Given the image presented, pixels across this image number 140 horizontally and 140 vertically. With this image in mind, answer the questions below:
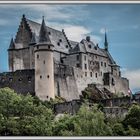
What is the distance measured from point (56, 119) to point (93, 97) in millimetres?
5980

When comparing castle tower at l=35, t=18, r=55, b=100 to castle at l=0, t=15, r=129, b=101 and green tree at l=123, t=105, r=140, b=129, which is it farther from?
green tree at l=123, t=105, r=140, b=129

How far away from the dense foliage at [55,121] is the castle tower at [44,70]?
8.66ft

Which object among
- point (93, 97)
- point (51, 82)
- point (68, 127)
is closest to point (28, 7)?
point (68, 127)

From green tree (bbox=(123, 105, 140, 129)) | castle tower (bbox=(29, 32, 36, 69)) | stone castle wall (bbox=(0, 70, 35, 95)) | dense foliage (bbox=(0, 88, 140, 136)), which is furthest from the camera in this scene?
castle tower (bbox=(29, 32, 36, 69))

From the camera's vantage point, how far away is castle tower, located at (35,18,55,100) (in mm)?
23453

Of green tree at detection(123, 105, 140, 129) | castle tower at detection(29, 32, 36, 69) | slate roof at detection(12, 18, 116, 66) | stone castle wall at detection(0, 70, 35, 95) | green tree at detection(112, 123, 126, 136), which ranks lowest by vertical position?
green tree at detection(112, 123, 126, 136)

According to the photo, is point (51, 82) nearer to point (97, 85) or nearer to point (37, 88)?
point (37, 88)

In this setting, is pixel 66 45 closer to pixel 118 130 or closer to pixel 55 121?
pixel 55 121

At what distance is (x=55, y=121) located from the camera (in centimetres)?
1855

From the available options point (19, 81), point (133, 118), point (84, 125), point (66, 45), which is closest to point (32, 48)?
point (19, 81)

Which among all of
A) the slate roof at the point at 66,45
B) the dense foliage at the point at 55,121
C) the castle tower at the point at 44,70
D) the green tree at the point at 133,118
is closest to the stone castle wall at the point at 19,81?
the castle tower at the point at 44,70

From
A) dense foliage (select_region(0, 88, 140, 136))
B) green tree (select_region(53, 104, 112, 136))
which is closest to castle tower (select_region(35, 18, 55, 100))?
dense foliage (select_region(0, 88, 140, 136))

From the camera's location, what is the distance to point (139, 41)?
57.3 ft

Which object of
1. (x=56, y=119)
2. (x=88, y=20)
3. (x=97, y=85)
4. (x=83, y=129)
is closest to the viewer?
(x=83, y=129)
